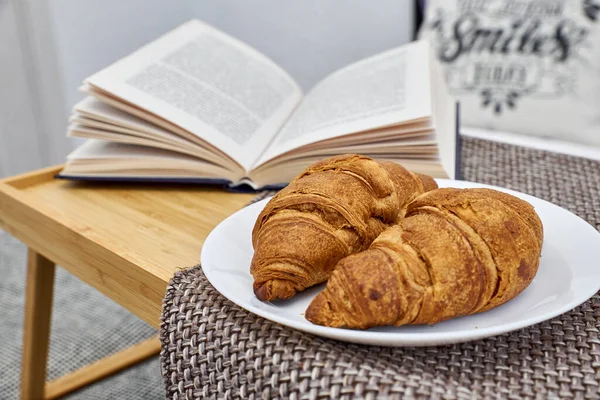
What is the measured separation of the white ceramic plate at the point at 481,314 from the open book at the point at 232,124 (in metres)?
0.21

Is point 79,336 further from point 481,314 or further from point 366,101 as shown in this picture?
point 481,314

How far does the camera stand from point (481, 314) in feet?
1.39

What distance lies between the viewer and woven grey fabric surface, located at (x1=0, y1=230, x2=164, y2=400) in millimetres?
1174

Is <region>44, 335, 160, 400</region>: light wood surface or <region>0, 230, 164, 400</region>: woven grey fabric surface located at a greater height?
<region>44, 335, 160, 400</region>: light wood surface

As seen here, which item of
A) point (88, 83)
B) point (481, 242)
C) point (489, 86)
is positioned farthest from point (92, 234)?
point (489, 86)

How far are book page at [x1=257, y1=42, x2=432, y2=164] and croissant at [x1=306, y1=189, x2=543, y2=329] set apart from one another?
32cm

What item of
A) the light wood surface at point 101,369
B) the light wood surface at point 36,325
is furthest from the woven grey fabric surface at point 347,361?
the light wood surface at point 101,369

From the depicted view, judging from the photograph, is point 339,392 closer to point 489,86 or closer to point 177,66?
point 177,66

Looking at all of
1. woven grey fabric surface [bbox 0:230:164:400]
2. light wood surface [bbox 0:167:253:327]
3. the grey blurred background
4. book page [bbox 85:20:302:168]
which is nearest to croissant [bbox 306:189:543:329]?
light wood surface [bbox 0:167:253:327]

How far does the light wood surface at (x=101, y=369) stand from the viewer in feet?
3.68

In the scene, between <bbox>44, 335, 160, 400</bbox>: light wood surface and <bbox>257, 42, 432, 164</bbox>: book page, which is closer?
<bbox>257, 42, 432, 164</bbox>: book page

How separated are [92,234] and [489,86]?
2.87ft

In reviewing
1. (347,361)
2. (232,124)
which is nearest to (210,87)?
(232,124)

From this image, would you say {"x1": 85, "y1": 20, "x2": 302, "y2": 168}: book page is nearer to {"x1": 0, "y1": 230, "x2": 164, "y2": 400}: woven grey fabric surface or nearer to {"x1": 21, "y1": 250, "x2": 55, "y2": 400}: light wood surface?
{"x1": 21, "y1": 250, "x2": 55, "y2": 400}: light wood surface
